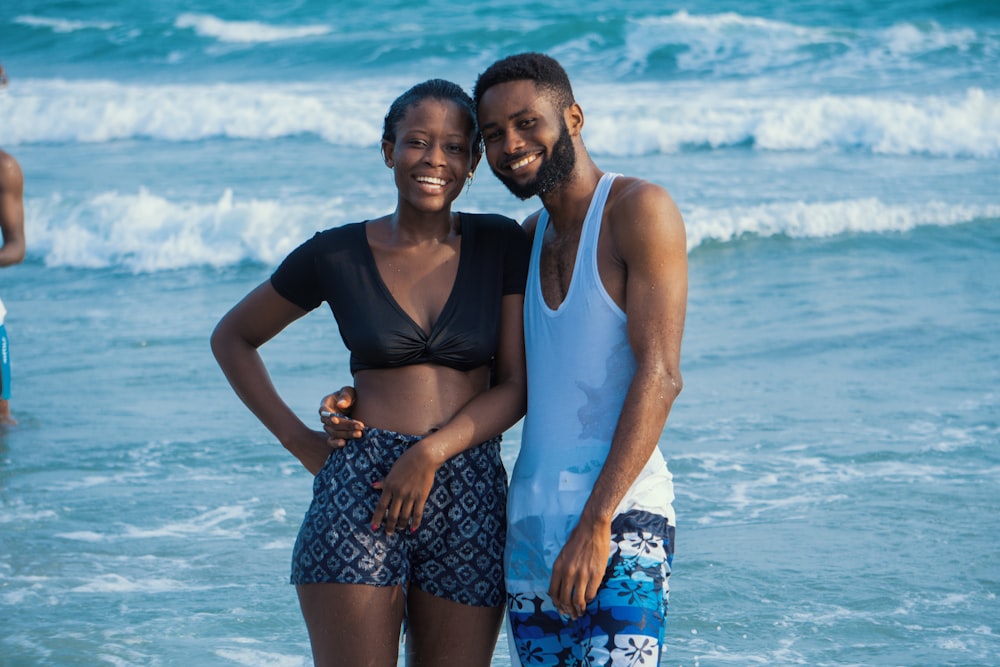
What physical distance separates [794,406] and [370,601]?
428 centimetres

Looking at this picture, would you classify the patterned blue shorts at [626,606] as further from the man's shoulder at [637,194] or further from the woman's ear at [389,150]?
the woman's ear at [389,150]

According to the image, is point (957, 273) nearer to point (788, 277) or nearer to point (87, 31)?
point (788, 277)

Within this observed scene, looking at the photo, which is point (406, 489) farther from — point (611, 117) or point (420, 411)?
point (611, 117)

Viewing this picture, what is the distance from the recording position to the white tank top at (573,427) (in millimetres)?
2895

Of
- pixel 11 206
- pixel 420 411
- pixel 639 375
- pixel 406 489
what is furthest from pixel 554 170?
pixel 11 206

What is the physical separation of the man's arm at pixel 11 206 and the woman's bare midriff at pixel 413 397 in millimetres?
3477

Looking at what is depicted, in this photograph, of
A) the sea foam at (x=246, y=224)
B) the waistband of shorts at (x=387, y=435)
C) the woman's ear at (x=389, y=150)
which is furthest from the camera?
the sea foam at (x=246, y=224)

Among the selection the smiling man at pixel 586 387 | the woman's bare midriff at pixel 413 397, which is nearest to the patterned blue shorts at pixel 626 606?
the smiling man at pixel 586 387

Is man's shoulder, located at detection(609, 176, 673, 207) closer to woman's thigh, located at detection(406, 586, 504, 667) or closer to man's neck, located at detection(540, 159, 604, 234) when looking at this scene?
man's neck, located at detection(540, 159, 604, 234)

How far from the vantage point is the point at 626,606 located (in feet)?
9.16

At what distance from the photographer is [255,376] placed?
332 cm

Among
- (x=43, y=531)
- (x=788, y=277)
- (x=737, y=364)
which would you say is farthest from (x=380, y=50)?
(x=43, y=531)

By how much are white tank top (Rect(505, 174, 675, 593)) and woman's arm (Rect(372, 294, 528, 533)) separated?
9cm

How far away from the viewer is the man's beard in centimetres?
302
